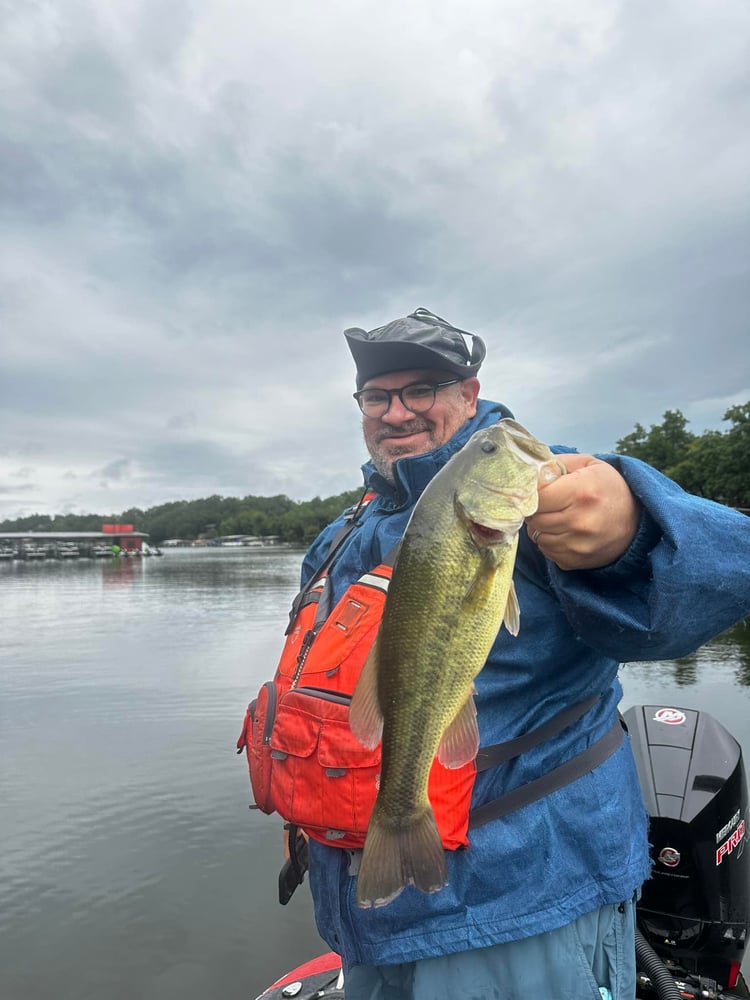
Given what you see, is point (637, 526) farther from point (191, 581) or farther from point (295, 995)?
point (191, 581)

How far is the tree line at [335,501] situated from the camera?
5788 centimetres

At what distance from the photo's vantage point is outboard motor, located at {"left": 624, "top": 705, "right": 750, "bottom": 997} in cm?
382

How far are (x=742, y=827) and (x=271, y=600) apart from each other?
31430mm

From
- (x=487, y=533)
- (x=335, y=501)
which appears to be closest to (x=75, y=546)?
(x=335, y=501)

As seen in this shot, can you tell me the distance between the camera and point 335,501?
560 ft

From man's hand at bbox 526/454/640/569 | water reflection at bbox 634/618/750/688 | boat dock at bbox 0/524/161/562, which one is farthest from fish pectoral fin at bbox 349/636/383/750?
boat dock at bbox 0/524/161/562

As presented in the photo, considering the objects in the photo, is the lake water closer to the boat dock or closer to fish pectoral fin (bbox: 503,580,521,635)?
fish pectoral fin (bbox: 503,580,521,635)

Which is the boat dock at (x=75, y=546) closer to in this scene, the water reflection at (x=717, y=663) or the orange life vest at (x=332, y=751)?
the water reflection at (x=717, y=663)

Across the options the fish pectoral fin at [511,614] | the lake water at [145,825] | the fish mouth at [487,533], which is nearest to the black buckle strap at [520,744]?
the fish pectoral fin at [511,614]

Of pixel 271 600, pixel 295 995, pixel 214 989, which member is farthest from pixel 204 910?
pixel 271 600

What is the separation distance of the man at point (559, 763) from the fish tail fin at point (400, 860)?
13.6 inches

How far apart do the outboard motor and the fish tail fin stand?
2.44 meters

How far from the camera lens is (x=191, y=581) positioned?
50.9 m

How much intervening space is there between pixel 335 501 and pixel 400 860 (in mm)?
168906
